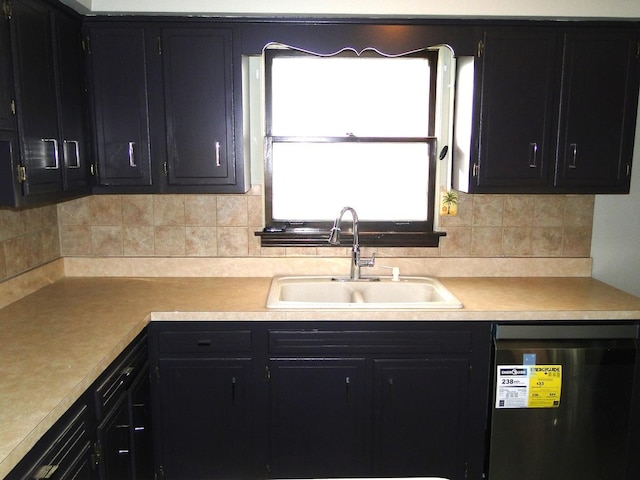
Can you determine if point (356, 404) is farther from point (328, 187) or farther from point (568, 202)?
point (568, 202)

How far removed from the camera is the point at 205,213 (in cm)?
281

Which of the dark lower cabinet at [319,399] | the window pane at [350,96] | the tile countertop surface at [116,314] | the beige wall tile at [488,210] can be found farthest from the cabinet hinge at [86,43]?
the beige wall tile at [488,210]

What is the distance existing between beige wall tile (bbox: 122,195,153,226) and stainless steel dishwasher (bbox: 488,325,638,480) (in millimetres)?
1885

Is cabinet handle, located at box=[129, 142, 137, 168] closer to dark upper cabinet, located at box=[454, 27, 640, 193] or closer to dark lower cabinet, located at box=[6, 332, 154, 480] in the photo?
dark lower cabinet, located at box=[6, 332, 154, 480]

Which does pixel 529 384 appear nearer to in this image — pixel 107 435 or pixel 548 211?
Answer: pixel 548 211

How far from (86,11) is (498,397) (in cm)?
255

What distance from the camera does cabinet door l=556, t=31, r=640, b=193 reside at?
2.42 metres

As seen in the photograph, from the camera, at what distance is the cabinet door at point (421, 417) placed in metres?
2.29

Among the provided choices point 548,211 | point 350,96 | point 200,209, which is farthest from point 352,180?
point 548,211

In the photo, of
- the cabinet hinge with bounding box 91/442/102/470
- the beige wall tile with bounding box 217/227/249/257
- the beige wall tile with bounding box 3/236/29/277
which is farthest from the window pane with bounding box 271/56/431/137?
the cabinet hinge with bounding box 91/442/102/470

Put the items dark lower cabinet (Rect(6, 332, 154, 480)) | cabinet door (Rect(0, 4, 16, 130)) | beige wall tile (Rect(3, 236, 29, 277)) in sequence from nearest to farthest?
dark lower cabinet (Rect(6, 332, 154, 480))
cabinet door (Rect(0, 4, 16, 130))
beige wall tile (Rect(3, 236, 29, 277))

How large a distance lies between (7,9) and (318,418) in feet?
6.62

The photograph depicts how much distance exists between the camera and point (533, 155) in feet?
8.20

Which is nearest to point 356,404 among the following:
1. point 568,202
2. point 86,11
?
point 568,202
